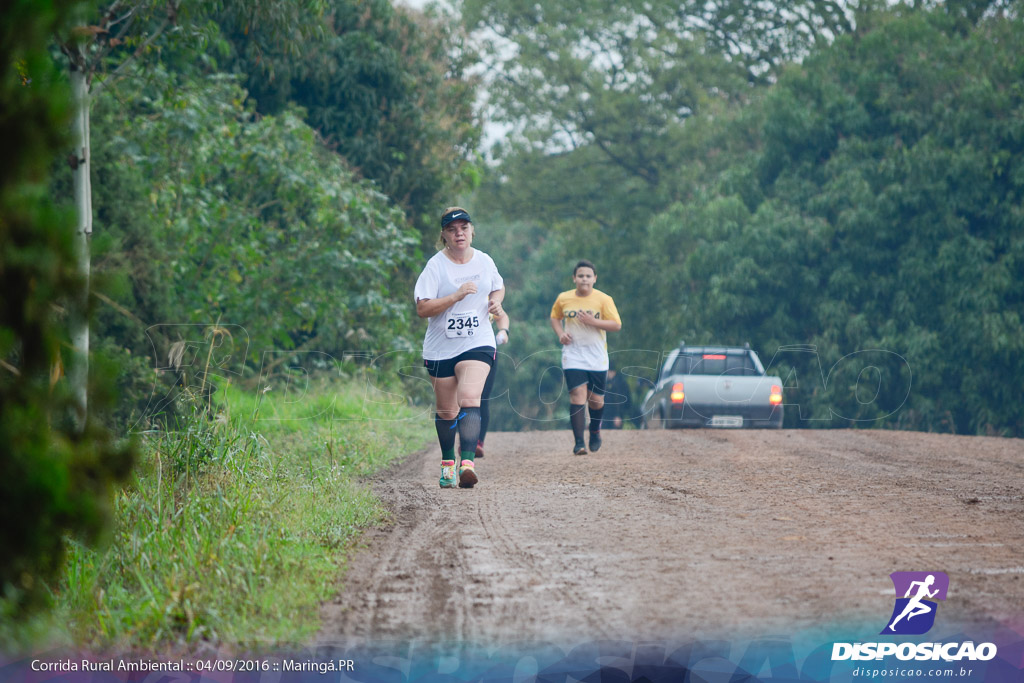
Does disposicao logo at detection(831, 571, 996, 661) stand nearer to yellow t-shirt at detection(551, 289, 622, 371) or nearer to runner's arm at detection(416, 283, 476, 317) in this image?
runner's arm at detection(416, 283, 476, 317)

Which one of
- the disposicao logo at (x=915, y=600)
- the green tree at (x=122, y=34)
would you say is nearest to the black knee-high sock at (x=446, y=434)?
the green tree at (x=122, y=34)

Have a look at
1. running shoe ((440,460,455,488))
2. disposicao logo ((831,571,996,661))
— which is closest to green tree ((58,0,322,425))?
running shoe ((440,460,455,488))

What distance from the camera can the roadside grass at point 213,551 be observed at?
165 inches

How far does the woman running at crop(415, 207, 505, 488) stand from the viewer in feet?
26.1

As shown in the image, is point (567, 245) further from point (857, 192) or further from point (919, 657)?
point (919, 657)

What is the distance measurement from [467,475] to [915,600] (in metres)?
4.13

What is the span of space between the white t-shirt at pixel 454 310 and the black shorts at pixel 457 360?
31 millimetres

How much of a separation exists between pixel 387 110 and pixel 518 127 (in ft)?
52.2

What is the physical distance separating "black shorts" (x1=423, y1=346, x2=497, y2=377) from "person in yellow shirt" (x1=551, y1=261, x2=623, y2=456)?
8.80 ft

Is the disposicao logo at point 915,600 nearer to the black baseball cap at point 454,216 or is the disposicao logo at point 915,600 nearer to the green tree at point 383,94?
the black baseball cap at point 454,216

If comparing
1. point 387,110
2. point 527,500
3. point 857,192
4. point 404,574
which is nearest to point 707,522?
point 527,500

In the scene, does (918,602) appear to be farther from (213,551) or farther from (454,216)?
(454,216)

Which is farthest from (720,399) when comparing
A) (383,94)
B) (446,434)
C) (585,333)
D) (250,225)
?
(383,94)

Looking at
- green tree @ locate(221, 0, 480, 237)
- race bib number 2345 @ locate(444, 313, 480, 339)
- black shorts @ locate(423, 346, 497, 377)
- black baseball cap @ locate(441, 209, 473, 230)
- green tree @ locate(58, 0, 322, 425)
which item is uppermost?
green tree @ locate(221, 0, 480, 237)
